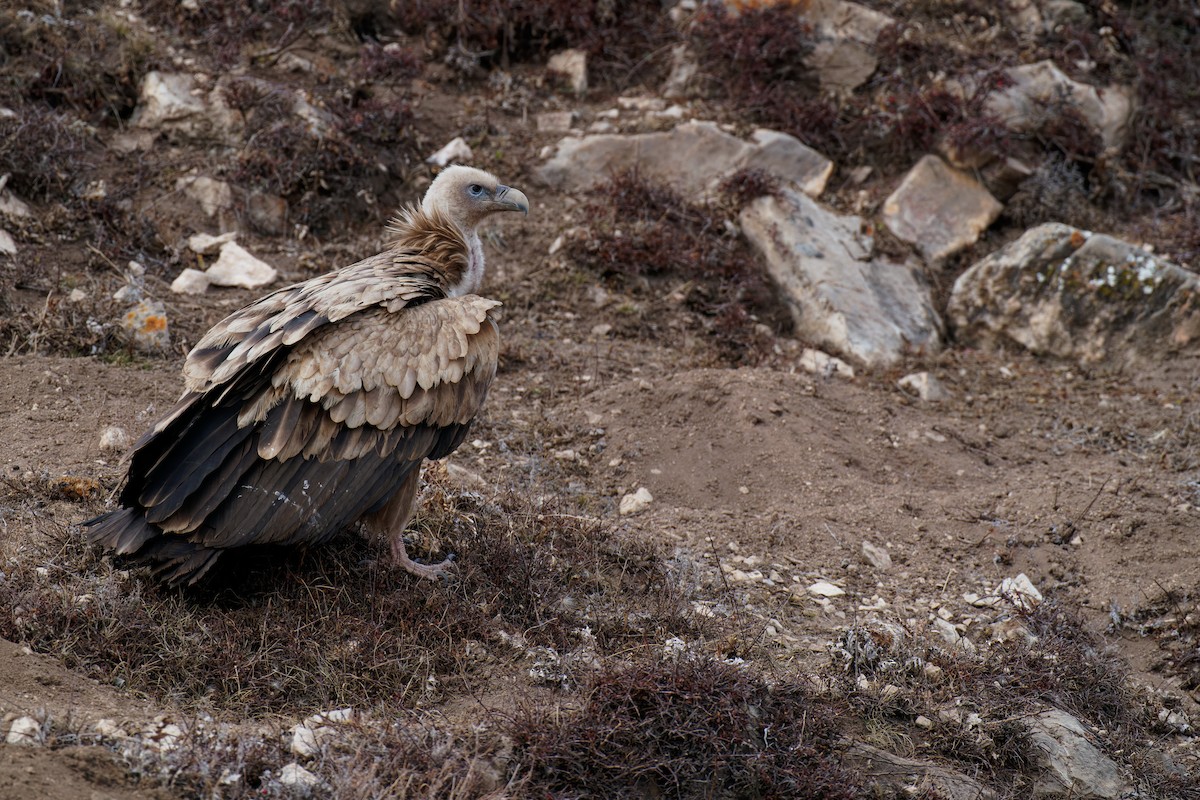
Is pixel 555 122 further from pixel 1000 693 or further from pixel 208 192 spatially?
pixel 1000 693

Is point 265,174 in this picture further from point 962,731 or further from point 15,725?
point 962,731

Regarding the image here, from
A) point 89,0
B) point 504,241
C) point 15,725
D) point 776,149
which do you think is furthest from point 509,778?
point 89,0

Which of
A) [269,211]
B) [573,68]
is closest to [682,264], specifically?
[573,68]

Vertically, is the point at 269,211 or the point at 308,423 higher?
the point at 308,423

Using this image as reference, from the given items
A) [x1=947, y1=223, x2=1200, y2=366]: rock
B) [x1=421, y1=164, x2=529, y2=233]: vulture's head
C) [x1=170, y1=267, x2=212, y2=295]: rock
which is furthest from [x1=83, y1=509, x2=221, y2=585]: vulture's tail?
[x1=947, y1=223, x2=1200, y2=366]: rock

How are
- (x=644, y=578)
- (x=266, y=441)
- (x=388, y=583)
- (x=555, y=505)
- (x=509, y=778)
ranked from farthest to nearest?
1. (x=555, y=505)
2. (x=644, y=578)
3. (x=388, y=583)
4. (x=266, y=441)
5. (x=509, y=778)

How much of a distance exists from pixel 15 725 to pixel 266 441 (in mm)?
1362

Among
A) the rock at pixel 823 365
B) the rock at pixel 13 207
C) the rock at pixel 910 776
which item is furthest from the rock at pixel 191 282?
the rock at pixel 910 776

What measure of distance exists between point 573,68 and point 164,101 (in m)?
3.63

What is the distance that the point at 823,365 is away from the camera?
797 cm

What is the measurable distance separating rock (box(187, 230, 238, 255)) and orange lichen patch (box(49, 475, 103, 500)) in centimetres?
331

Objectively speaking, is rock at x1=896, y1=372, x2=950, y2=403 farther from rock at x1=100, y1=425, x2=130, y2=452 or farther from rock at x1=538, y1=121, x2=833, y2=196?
rock at x1=100, y1=425, x2=130, y2=452

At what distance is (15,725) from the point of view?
11.5 feet

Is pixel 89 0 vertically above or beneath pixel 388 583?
above
